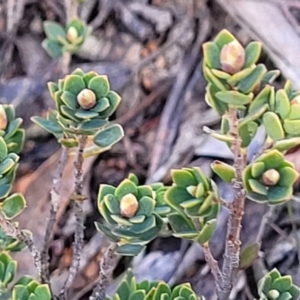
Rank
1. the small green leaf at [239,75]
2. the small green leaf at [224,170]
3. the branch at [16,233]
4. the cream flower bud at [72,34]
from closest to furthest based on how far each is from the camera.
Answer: the small green leaf at [239,75] < the small green leaf at [224,170] < the branch at [16,233] < the cream flower bud at [72,34]

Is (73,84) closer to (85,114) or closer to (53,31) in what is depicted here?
(85,114)

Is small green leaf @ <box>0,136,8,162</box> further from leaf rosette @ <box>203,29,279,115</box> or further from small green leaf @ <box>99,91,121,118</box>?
leaf rosette @ <box>203,29,279,115</box>

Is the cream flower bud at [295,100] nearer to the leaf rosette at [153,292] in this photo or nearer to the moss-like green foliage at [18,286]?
the leaf rosette at [153,292]

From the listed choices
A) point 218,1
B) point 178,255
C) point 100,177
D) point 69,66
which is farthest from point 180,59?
point 178,255

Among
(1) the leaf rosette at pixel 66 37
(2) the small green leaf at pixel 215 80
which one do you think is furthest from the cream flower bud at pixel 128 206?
(1) the leaf rosette at pixel 66 37

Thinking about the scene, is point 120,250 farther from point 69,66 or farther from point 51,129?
point 69,66

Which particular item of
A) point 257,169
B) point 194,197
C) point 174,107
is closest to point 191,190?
point 194,197
